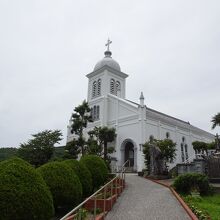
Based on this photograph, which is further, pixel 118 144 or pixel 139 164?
pixel 118 144

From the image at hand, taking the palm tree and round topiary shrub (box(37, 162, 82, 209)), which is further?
the palm tree

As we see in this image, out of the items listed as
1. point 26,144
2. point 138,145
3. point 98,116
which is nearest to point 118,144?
point 138,145

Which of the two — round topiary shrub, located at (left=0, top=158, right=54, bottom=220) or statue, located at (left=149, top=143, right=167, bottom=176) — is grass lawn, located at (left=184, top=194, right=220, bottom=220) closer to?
round topiary shrub, located at (left=0, top=158, right=54, bottom=220)

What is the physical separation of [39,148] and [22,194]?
29.7 metres

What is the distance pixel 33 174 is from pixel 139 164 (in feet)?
89.9

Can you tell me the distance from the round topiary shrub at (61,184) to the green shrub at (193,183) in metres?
6.50

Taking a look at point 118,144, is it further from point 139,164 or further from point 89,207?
point 89,207

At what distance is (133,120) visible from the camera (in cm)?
3628

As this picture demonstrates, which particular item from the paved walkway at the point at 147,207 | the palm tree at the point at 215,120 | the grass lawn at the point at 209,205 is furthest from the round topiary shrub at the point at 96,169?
the palm tree at the point at 215,120

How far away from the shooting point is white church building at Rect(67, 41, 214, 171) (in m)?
A: 35.4

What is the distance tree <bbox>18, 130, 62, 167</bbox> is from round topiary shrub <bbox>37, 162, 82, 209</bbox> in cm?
2534

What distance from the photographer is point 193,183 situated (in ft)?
45.8

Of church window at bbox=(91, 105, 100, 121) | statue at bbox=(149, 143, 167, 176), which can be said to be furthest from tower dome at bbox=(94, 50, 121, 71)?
statue at bbox=(149, 143, 167, 176)

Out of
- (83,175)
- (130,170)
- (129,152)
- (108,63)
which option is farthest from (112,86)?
(83,175)
